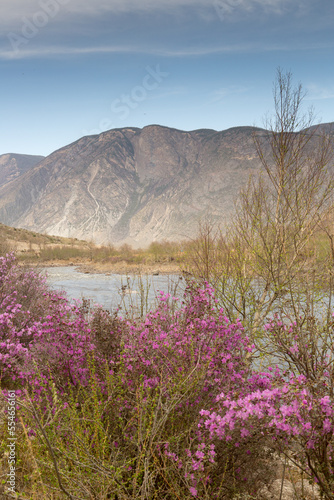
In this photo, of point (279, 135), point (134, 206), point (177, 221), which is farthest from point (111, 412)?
point (134, 206)

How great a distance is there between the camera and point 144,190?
7092 inches

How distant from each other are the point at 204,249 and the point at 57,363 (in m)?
4.13

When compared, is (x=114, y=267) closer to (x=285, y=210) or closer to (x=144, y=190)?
(x=285, y=210)

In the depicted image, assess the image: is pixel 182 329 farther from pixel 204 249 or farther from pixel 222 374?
pixel 204 249

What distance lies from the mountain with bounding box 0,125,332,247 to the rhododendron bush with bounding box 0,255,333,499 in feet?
423

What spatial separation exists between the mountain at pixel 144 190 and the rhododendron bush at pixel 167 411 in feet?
423

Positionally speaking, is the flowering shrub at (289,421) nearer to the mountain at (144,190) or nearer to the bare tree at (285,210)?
the bare tree at (285,210)

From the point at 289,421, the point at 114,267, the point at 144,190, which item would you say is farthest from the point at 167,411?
the point at 144,190

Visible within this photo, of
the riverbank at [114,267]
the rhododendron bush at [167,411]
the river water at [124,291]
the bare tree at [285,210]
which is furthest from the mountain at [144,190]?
the rhododendron bush at [167,411]

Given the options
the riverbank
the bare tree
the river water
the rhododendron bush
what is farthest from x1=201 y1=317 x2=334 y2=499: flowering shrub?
the riverbank

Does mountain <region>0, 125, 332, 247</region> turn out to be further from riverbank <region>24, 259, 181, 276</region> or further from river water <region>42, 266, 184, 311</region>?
river water <region>42, 266, 184, 311</region>

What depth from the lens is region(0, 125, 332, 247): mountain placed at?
14875 centimetres

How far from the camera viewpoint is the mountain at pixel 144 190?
149 metres

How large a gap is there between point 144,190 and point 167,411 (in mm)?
180038
